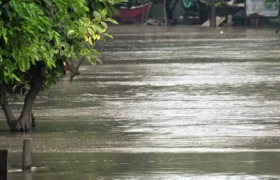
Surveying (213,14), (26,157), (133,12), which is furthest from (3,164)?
(133,12)

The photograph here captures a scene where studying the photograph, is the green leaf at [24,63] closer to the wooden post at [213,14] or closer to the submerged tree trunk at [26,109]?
the submerged tree trunk at [26,109]

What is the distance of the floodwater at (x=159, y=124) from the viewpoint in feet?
44.2

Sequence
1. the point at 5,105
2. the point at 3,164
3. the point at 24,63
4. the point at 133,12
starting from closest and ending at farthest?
the point at 24,63, the point at 3,164, the point at 5,105, the point at 133,12

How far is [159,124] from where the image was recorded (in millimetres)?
18578

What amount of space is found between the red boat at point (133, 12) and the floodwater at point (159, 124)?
153ft

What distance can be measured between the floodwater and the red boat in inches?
1834

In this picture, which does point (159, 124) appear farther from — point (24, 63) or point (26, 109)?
point (24, 63)

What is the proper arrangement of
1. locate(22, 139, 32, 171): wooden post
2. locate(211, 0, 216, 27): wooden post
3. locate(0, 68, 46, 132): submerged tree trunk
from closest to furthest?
locate(22, 139, 32, 171): wooden post < locate(0, 68, 46, 132): submerged tree trunk < locate(211, 0, 216, 27): wooden post

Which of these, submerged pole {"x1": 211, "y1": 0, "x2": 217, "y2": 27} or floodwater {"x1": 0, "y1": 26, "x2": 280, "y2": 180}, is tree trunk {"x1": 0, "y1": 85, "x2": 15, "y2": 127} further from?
submerged pole {"x1": 211, "y1": 0, "x2": 217, "y2": 27}

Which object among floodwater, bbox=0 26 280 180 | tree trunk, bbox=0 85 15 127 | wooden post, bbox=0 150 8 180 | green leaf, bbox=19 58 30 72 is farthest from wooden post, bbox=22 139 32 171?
tree trunk, bbox=0 85 15 127

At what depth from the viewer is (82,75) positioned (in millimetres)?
30750

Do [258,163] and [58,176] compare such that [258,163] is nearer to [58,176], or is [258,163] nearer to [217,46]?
[58,176]

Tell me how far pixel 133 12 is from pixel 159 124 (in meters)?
64.8

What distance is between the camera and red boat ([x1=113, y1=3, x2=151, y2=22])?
268 ft
